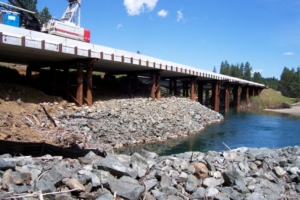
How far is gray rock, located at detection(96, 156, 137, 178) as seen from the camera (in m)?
5.60

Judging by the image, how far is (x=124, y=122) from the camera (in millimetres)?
16781

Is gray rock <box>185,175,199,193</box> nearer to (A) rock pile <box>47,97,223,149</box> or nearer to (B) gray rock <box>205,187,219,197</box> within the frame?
(B) gray rock <box>205,187,219,197</box>

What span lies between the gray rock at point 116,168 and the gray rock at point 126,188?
10.8 inches

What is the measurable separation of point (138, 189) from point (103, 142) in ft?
31.4

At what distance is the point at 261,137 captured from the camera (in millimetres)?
19906

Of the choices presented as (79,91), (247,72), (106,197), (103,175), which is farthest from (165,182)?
(247,72)

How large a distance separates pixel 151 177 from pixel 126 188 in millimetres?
911

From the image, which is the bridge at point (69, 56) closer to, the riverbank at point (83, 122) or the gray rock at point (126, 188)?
the riverbank at point (83, 122)

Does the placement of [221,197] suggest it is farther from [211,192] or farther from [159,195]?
[159,195]

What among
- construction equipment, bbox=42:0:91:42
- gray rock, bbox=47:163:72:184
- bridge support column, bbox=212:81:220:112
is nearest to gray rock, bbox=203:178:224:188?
gray rock, bbox=47:163:72:184

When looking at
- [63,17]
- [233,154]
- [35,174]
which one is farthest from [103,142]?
[63,17]

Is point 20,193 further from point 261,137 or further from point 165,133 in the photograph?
point 261,137

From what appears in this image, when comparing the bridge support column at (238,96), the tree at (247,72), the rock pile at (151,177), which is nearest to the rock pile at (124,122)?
the rock pile at (151,177)

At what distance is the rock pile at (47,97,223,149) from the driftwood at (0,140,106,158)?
16.6ft
